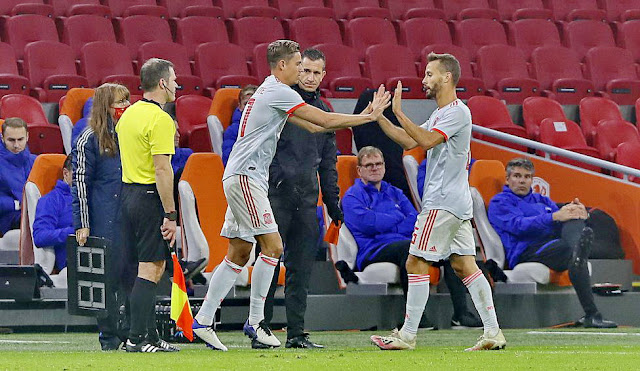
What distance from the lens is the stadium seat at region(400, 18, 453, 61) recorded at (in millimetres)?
14438

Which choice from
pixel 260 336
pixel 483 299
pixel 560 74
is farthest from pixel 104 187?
pixel 560 74

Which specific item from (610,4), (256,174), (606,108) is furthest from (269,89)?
(610,4)

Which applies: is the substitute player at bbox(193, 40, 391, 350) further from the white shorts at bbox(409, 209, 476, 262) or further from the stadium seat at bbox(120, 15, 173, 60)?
the stadium seat at bbox(120, 15, 173, 60)

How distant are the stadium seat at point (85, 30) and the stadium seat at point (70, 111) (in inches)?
104

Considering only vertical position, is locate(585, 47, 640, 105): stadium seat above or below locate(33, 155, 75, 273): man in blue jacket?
above

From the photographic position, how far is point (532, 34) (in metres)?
15.1

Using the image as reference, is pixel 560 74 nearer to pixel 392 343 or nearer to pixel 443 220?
pixel 443 220

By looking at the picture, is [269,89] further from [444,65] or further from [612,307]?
[612,307]

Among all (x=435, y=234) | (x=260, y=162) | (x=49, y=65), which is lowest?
(x=435, y=234)

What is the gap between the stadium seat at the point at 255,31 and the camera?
44.6 feet

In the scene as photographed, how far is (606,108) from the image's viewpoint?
1280 centimetres

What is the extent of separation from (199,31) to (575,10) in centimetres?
529

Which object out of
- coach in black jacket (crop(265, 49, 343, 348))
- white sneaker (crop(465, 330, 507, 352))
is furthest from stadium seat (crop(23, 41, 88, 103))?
white sneaker (crop(465, 330, 507, 352))

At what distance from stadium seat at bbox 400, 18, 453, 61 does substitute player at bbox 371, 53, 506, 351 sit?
25.1 feet
